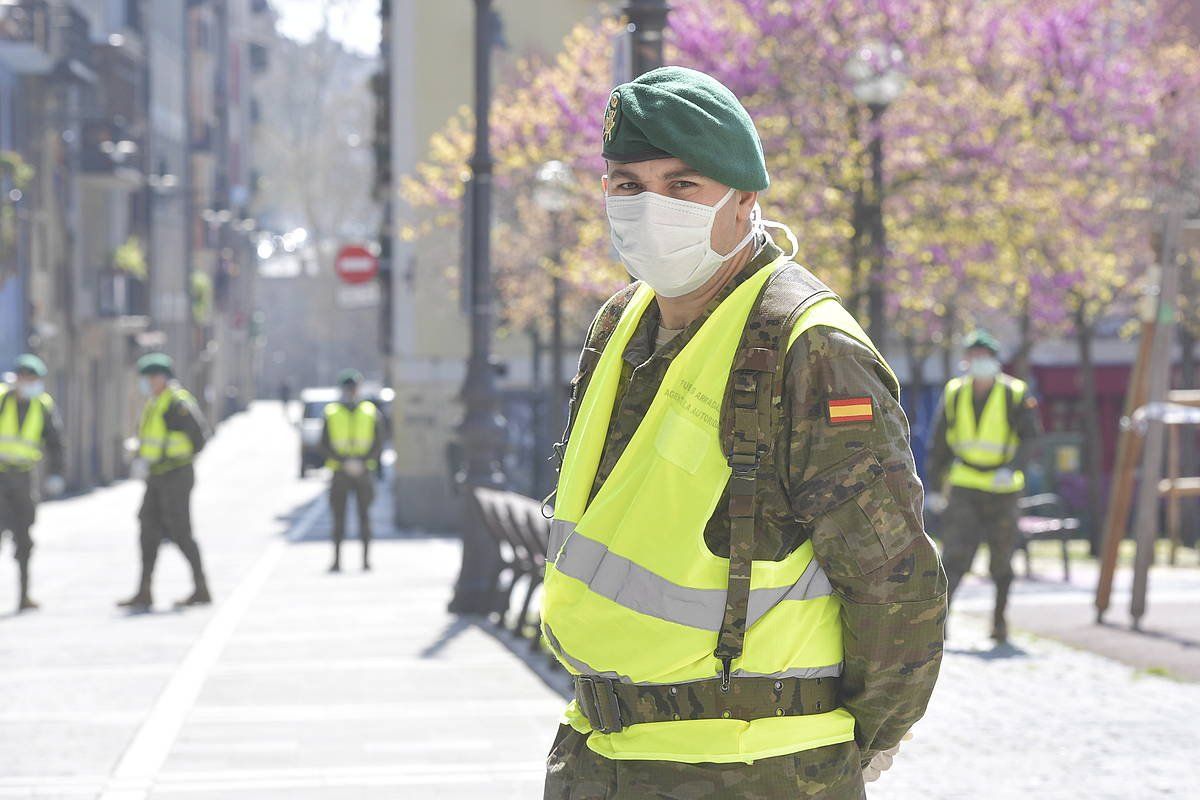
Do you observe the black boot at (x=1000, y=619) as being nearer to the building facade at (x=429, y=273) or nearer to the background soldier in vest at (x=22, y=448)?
the background soldier in vest at (x=22, y=448)

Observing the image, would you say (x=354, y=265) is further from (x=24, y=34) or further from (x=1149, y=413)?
(x=1149, y=413)

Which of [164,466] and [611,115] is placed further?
[164,466]

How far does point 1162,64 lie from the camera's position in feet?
83.9

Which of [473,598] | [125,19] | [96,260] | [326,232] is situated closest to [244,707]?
[473,598]

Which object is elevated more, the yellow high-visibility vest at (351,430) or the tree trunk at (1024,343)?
the tree trunk at (1024,343)

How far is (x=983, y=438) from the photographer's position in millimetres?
12023

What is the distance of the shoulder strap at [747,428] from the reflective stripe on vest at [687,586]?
0.05 feet

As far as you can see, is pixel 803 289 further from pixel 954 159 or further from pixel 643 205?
pixel 954 159

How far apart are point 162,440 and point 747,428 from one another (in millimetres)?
12754

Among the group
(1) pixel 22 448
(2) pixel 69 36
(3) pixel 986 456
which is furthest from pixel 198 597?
(2) pixel 69 36

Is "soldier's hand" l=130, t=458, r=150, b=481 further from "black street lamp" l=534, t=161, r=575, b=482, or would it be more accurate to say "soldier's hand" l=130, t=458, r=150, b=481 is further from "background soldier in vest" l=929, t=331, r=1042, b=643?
"black street lamp" l=534, t=161, r=575, b=482

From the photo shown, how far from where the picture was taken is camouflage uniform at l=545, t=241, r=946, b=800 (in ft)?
9.49

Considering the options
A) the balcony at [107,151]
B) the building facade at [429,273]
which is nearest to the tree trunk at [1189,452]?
the building facade at [429,273]

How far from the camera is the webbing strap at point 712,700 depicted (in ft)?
9.89
